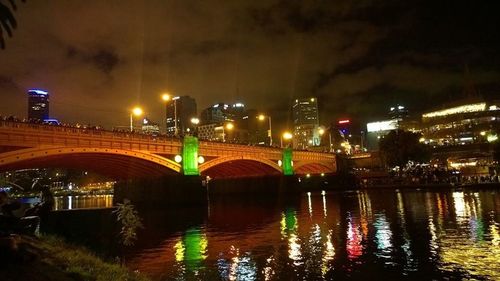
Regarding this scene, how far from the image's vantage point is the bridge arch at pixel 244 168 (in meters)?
77.9

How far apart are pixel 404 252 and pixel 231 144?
5185 cm

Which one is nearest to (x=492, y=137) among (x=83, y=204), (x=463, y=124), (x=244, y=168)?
(x=463, y=124)

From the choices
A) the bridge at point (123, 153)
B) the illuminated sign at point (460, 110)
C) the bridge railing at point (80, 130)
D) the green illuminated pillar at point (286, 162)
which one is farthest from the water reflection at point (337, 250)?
the illuminated sign at point (460, 110)

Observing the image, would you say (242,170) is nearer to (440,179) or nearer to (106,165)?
(106,165)

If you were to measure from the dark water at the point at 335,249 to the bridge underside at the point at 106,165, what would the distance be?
62.4 ft

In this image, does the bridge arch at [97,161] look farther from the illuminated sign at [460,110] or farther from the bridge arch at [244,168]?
the illuminated sign at [460,110]

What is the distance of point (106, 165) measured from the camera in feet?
200

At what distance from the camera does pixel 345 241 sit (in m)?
24.7

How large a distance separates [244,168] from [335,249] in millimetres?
67432

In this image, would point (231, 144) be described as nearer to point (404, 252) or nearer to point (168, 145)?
point (168, 145)

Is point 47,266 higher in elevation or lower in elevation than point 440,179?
lower

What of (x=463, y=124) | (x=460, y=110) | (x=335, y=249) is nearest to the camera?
(x=335, y=249)

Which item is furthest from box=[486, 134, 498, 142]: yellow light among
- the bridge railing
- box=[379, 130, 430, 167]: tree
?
the bridge railing

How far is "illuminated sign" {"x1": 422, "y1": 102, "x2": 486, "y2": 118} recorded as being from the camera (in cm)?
15488
